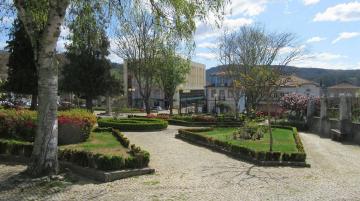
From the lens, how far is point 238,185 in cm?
1215

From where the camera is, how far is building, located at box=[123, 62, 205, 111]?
8780 centimetres

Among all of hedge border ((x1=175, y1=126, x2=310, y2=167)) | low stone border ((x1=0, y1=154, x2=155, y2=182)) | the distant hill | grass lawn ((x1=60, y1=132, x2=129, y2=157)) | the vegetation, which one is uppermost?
the distant hill

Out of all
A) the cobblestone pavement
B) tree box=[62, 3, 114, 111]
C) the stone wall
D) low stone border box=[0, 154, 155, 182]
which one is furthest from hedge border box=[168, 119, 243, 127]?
low stone border box=[0, 154, 155, 182]

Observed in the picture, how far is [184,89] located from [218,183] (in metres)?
72.9

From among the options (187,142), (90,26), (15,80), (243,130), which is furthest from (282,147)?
(15,80)

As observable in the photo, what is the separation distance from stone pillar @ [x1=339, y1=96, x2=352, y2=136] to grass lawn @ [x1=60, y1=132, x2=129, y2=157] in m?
11.4

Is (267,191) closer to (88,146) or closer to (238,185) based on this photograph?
(238,185)

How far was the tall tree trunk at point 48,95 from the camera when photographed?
42.2 ft

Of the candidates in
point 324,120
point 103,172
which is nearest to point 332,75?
point 324,120

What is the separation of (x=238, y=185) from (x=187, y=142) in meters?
10.6

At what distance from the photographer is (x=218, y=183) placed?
12398 millimetres

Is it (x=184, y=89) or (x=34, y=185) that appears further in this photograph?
(x=184, y=89)

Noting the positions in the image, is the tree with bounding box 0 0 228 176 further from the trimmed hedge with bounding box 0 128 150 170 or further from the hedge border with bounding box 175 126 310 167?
the hedge border with bounding box 175 126 310 167

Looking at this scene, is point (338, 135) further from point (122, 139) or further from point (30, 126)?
point (30, 126)
